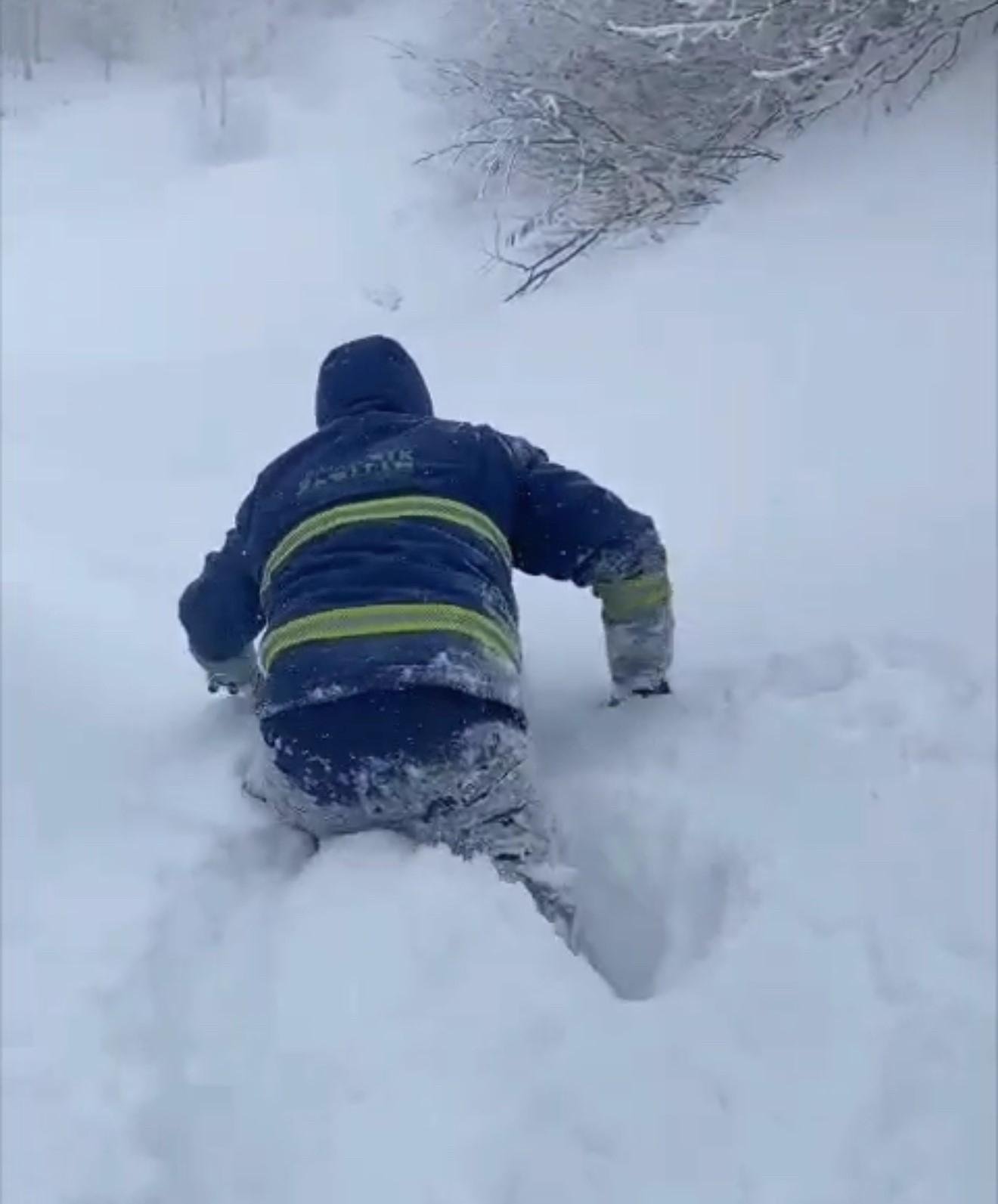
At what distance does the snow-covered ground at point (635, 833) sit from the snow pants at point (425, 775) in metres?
0.09

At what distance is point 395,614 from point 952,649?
1133 mm

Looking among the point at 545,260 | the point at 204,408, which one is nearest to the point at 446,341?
the point at 545,260

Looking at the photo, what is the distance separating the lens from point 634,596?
99.5 inches

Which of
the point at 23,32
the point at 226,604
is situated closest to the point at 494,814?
the point at 226,604

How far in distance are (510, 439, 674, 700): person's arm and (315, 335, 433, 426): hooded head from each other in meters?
0.25

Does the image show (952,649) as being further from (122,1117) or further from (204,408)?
(204,408)

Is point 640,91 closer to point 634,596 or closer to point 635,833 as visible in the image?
point 634,596

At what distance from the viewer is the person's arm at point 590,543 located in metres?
2.46

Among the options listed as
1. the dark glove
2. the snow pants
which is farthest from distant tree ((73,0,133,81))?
the snow pants

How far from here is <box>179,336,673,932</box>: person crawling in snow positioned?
221 centimetres

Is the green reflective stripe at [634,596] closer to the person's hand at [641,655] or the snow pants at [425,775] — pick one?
the person's hand at [641,655]

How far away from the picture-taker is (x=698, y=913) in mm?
2260

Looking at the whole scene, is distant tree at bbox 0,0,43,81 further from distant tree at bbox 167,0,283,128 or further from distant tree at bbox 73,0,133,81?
distant tree at bbox 167,0,283,128

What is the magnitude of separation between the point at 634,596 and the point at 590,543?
0.14 m
